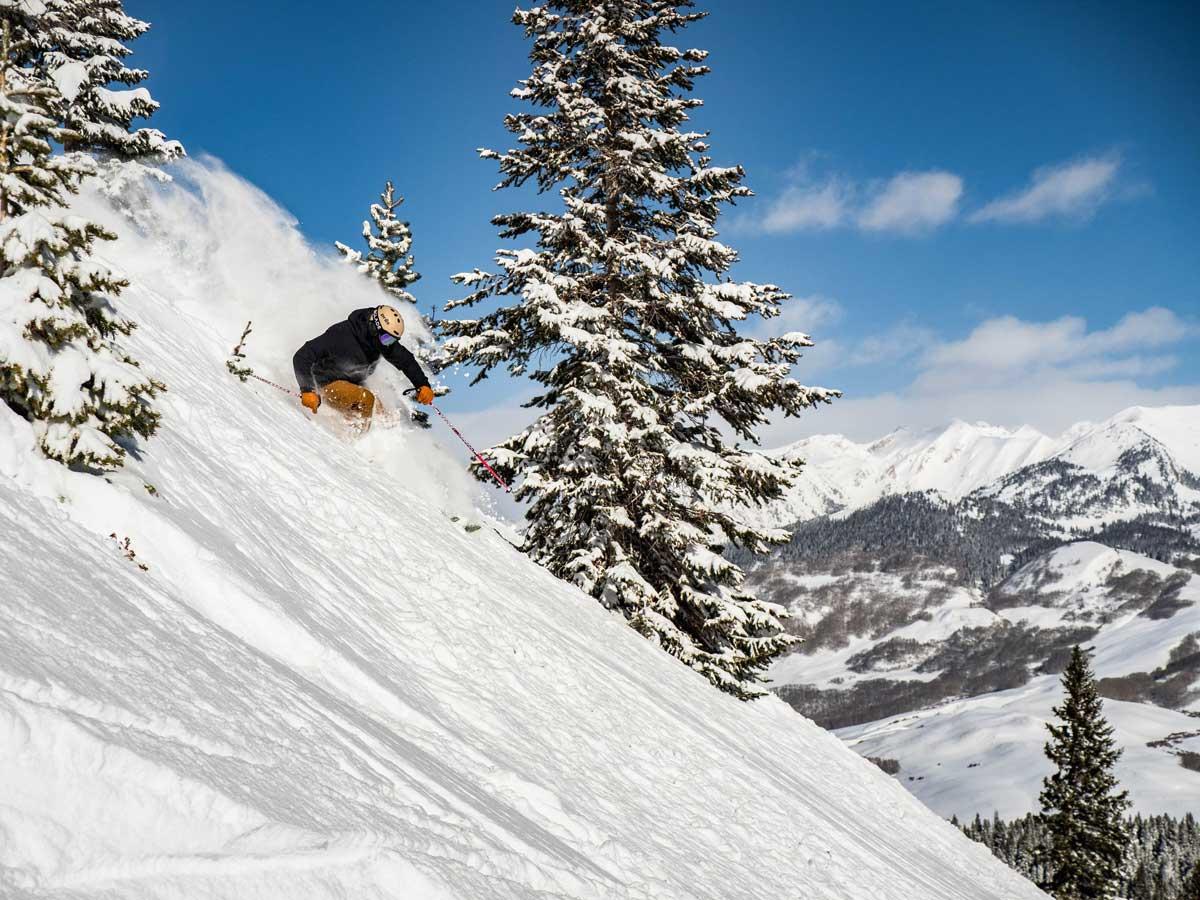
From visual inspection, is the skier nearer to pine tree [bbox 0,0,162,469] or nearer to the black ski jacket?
the black ski jacket

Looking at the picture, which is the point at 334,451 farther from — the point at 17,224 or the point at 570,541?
the point at 17,224

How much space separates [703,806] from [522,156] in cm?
1353

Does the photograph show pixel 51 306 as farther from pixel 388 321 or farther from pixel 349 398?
pixel 349 398

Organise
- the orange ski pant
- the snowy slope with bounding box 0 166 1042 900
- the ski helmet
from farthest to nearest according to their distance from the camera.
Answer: the orange ski pant → the ski helmet → the snowy slope with bounding box 0 166 1042 900

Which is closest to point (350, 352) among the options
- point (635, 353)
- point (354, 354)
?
point (354, 354)

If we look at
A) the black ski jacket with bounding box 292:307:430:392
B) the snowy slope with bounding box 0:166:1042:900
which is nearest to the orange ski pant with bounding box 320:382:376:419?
A: the black ski jacket with bounding box 292:307:430:392

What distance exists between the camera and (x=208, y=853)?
8.39 feet

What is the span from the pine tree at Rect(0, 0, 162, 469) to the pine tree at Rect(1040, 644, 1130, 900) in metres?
40.4

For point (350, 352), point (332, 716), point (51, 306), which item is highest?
point (350, 352)

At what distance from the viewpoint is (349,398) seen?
1322 cm

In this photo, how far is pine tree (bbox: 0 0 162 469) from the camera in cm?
475

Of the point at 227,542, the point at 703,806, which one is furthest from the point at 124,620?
the point at 703,806

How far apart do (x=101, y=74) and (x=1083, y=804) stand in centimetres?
4772

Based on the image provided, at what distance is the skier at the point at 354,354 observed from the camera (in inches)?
473
